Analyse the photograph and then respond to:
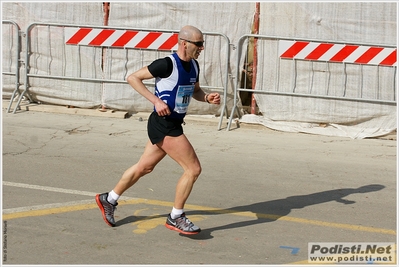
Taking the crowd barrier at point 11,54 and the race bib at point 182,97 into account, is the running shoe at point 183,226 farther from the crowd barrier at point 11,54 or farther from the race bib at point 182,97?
the crowd barrier at point 11,54

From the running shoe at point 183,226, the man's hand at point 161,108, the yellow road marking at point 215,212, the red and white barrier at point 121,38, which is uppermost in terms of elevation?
the red and white barrier at point 121,38

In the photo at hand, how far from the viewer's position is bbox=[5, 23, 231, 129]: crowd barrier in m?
11.7

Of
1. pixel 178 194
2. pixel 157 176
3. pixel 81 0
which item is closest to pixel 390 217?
pixel 178 194

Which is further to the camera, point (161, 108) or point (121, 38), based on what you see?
point (121, 38)

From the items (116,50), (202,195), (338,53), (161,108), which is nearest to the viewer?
(161,108)

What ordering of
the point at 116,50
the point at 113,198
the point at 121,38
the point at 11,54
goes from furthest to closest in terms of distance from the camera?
the point at 11,54 → the point at 116,50 → the point at 121,38 → the point at 113,198

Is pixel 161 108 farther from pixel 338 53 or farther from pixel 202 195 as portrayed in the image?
pixel 338 53

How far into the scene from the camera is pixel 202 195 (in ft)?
24.4

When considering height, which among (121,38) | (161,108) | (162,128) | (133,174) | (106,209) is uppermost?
(121,38)

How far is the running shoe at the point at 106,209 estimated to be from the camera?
6.22m

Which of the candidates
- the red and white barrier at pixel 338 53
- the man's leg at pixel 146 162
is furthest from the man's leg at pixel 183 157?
the red and white barrier at pixel 338 53

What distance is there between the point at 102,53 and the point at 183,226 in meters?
6.77

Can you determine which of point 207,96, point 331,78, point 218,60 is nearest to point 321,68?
point 331,78

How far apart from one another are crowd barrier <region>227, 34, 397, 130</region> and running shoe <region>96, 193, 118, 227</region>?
514 cm
